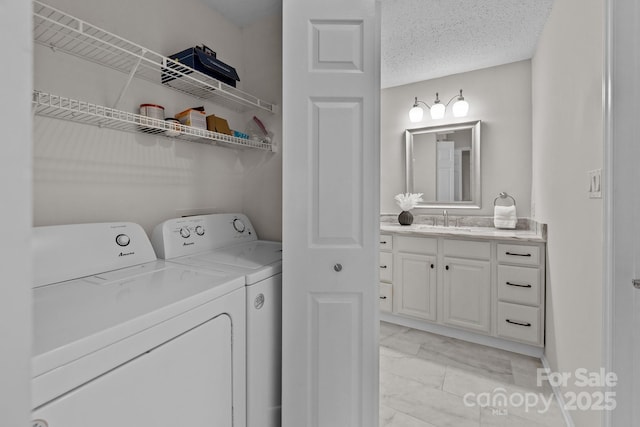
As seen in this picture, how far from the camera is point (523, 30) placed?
236 cm

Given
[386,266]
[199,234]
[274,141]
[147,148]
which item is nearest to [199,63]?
[147,148]

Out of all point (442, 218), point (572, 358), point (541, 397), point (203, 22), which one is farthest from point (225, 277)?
A: point (442, 218)

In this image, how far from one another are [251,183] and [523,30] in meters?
→ 2.49

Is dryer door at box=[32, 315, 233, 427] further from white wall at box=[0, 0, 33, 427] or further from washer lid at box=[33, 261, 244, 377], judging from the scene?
white wall at box=[0, 0, 33, 427]

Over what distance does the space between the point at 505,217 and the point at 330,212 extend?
231cm

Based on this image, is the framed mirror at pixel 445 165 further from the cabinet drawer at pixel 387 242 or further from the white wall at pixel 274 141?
the white wall at pixel 274 141

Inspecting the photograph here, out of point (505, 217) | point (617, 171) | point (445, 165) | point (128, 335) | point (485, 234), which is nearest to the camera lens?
point (128, 335)

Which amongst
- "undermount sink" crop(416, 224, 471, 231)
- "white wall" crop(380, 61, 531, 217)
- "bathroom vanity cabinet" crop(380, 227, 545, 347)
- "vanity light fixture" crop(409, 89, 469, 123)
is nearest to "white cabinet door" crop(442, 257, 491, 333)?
"bathroom vanity cabinet" crop(380, 227, 545, 347)

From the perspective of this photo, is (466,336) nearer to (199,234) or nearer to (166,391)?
(199,234)

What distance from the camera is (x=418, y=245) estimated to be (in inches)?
111

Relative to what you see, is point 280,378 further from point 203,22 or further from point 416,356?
point 203,22

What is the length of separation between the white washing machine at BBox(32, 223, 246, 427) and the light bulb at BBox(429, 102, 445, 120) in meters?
2.90

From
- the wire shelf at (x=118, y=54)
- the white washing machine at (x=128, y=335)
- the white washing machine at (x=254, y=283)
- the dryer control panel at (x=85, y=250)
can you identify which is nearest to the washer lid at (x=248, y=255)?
the white washing machine at (x=254, y=283)

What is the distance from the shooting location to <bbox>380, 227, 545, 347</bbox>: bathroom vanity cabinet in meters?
2.35
